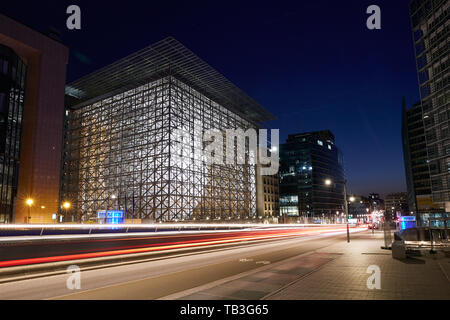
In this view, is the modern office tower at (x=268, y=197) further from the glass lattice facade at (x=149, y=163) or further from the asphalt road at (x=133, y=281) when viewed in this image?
the asphalt road at (x=133, y=281)

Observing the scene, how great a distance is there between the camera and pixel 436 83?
42.0 meters

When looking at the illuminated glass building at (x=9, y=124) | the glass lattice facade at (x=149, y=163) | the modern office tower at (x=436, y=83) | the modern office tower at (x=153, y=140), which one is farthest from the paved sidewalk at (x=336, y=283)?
the illuminated glass building at (x=9, y=124)

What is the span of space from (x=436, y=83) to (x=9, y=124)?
60.3 m

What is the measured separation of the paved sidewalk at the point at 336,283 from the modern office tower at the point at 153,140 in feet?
140

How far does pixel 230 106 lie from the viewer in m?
76.6

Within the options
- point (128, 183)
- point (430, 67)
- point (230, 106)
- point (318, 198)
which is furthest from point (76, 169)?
point (318, 198)

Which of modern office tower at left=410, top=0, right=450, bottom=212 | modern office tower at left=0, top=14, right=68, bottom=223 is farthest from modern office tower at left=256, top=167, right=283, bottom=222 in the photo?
modern office tower at left=0, top=14, right=68, bottom=223

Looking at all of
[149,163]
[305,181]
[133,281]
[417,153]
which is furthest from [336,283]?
[305,181]

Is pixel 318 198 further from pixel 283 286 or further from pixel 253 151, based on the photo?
pixel 283 286

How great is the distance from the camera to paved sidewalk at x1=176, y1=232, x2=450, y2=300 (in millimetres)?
8094

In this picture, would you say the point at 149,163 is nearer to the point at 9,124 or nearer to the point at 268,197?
the point at 9,124

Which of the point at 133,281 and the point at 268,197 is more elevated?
the point at 268,197

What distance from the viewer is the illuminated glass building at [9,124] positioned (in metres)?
49.0

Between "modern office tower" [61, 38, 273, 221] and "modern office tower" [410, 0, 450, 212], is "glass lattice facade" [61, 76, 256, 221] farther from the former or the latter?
"modern office tower" [410, 0, 450, 212]
